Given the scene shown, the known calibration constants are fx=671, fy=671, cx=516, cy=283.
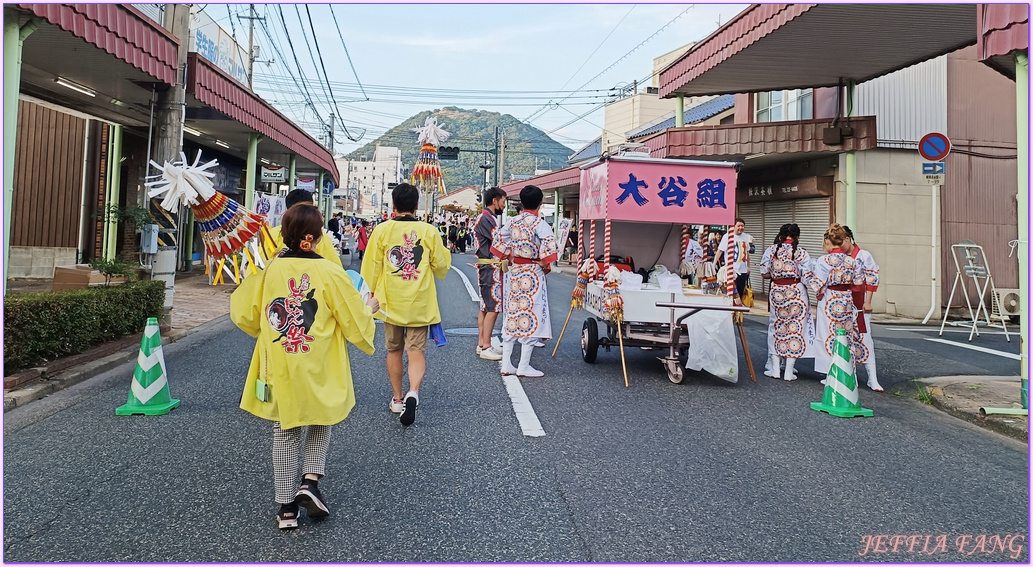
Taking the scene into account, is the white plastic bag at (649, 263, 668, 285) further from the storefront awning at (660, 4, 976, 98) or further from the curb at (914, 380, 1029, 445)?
the storefront awning at (660, 4, 976, 98)

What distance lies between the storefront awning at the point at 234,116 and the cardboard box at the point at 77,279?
3636 mm

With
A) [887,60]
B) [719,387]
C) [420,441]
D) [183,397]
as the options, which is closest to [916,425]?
[719,387]

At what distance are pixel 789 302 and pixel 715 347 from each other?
1272 mm

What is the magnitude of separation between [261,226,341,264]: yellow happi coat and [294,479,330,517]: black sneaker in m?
1.38

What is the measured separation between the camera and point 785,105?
683 inches

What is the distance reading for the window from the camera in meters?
16.4

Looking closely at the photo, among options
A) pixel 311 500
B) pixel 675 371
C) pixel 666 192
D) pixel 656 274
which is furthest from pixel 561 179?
pixel 311 500

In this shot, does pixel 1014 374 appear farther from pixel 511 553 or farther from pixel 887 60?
pixel 511 553

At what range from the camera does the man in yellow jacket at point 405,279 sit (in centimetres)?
529

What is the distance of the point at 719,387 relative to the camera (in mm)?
6930

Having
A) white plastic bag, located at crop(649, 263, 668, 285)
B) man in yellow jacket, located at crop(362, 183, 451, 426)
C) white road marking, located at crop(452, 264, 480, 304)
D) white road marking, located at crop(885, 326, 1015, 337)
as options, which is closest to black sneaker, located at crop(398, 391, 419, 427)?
man in yellow jacket, located at crop(362, 183, 451, 426)

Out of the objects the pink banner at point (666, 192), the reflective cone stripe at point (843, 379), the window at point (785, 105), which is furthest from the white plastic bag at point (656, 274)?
the window at point (785, 105)

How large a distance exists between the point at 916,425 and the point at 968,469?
1206 mm

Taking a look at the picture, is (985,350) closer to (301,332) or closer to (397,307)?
(397,307)
